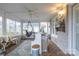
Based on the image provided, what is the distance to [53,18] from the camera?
6.07 meters

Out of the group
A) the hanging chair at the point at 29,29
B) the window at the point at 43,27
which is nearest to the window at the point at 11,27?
the hanging chair at the point at 29,29

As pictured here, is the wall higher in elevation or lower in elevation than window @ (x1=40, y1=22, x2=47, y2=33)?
lower

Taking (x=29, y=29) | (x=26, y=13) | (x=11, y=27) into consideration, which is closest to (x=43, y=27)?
(x=29, y=29)

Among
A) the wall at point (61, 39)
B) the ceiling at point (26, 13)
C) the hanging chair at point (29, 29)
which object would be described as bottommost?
the wall at point (61, 39)

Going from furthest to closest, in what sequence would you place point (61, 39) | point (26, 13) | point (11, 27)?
1. point (61, 39)
2. point (26, 13)
3. point (11, 27)

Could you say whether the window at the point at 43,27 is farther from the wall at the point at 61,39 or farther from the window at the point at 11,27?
the window at the point at 11,27

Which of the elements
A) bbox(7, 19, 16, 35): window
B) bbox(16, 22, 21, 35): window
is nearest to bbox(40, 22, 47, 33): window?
bbox(16, 22, 21, 35): window

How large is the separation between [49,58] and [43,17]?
351 centimetres

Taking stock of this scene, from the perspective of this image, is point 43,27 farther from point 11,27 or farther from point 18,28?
point 11,27

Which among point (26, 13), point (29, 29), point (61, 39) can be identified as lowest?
point (61, 39)

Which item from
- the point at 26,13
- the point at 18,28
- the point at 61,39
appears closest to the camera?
the point at 18,28

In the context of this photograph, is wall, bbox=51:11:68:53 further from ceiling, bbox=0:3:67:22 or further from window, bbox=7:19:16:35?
window, bbox=7:19:16:35

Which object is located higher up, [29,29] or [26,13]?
[26,13]

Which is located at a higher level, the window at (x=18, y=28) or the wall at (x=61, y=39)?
the window at (x=18, y=28)
